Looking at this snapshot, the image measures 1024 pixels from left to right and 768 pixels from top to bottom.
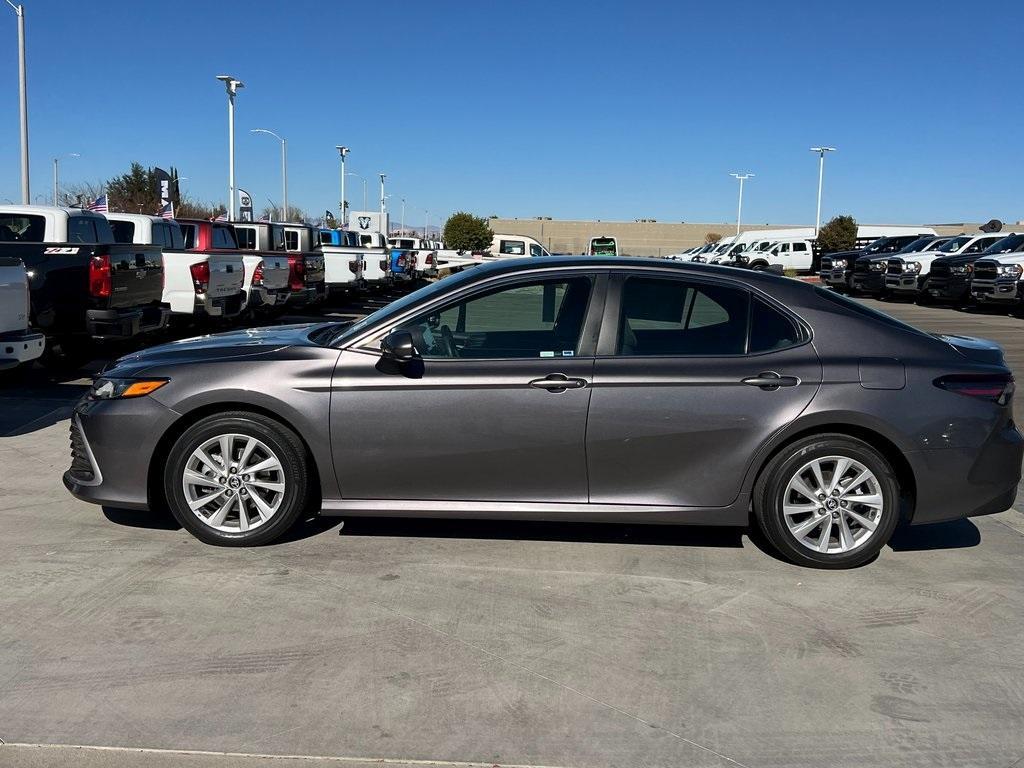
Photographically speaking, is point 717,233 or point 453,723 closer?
point 453,723

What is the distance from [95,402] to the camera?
5477 mm

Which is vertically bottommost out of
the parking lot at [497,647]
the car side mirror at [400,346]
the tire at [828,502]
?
the parking lot at [497,647]

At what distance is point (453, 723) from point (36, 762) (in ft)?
4.48

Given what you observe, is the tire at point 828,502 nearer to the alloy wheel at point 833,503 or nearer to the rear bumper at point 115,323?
the alloy wheel at point 833,503

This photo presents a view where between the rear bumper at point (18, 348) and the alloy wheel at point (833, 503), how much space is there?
21.6 ft

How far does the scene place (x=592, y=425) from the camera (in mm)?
5180

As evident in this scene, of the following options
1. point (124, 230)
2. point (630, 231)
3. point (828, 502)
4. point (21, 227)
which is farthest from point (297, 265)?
point (630, 231)

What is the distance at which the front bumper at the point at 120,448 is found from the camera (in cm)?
530

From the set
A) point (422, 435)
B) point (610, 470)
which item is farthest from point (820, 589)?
point (422, 435)

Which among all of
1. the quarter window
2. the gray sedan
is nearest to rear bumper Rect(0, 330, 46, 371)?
the gray sedan

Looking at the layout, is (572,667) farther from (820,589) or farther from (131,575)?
(131,575)

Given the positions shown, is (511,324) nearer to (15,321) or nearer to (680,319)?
(680,319)

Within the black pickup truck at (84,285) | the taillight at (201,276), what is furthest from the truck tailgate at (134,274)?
the taillight at (201,276)

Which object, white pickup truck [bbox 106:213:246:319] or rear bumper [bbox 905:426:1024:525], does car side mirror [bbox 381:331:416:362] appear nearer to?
rear bumper [bbox 905:426:1024:525]
